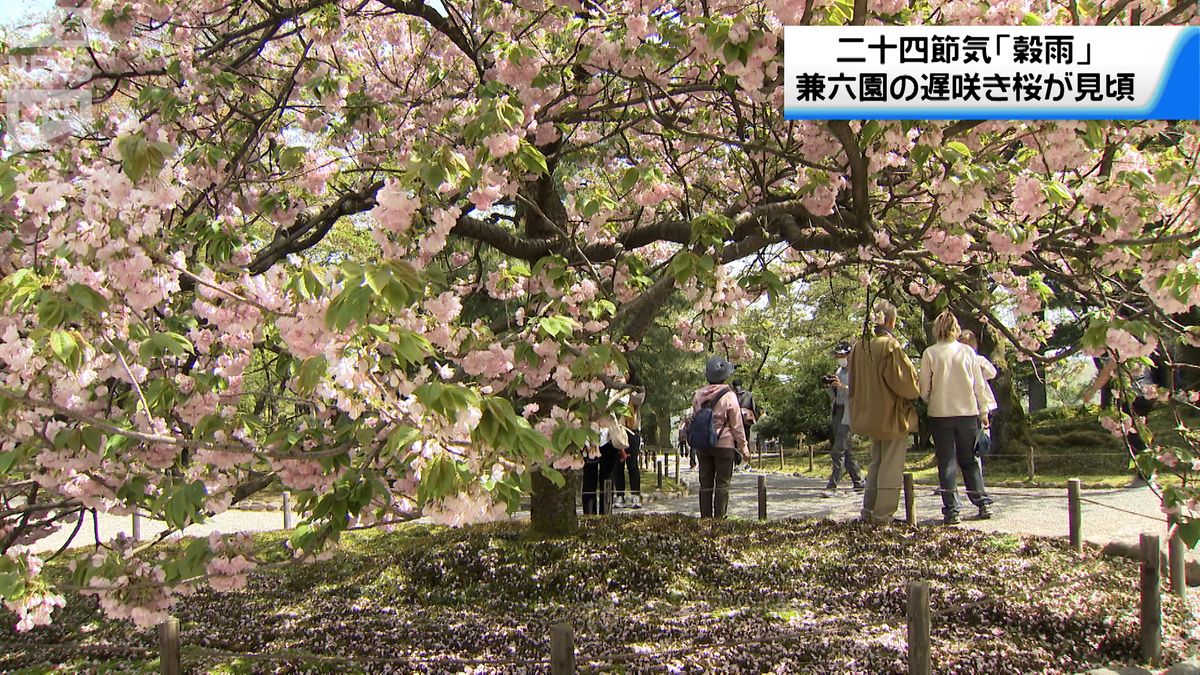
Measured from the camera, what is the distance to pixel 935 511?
25.5 ft

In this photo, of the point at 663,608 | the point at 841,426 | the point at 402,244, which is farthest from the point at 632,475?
the point at 402,244

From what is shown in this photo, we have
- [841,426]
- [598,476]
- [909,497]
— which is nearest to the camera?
[909,497]

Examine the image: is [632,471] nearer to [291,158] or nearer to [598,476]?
[598,476]

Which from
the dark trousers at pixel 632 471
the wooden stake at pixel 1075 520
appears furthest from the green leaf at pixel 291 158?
the wooden stake at pixel 1075 520

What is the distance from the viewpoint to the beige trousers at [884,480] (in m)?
6.41

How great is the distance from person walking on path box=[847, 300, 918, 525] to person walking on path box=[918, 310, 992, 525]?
0.82 feet

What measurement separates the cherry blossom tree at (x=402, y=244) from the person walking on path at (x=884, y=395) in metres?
1.01

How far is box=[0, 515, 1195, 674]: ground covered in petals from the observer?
374 cm

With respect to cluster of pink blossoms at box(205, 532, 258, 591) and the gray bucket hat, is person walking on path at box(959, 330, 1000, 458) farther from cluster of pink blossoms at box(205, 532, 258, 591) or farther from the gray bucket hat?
cluster of pink blossoms at box(205, 532, 258, 591)

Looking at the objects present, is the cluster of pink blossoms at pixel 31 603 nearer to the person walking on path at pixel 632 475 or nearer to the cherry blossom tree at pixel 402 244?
the cherry blossom tree at pixel 402 244

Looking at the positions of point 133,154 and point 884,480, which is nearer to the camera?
point 133,154

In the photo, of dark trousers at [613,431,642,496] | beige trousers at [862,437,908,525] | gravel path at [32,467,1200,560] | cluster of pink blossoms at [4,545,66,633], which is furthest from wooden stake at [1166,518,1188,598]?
cluster of pink blossoms at [4,545,66,633]

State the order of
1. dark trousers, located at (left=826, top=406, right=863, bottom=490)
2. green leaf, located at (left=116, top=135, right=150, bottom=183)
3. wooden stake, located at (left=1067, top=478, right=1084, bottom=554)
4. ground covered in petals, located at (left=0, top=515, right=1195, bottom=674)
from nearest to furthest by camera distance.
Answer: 1. green leaf, located at (left=116, top=135, right=150, bottom=183)
2. ground covered in petals, located at (left=0, top=515, right=1195, bottom=674)
3. wooden stake, located at (left=1067, top=478, right=1084, bottom=554)
4. dark trousers, located at (left=826, top=406, right=863, bottom=490)

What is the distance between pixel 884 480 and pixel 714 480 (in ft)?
5.12
